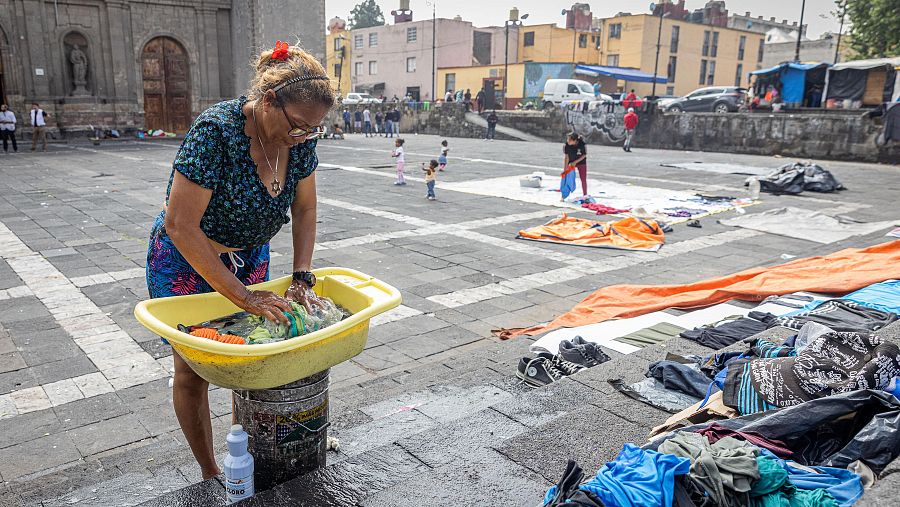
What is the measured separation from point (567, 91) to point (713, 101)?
7.23 m

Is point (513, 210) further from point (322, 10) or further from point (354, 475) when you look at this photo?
point (322, 10)

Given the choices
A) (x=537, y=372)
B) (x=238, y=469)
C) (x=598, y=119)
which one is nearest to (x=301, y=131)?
(x=238, y=469)

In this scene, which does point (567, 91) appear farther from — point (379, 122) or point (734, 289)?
point (734, 289)

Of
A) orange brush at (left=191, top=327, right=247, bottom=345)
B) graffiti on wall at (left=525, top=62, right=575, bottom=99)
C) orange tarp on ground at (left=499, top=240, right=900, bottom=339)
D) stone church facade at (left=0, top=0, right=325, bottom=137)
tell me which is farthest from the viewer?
graffiti on wall at (left=525, top=62, right=575, bottom=99)

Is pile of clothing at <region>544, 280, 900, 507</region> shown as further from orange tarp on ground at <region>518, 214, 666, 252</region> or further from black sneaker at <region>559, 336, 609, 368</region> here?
orange tarp on ground at <region>518, 214, 666, 252</region>

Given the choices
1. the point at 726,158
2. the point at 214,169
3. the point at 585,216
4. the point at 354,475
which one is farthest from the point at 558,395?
the point at 726,158

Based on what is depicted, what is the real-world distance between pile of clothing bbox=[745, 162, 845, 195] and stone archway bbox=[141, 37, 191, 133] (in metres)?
21.7

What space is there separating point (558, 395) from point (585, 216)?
7412mm

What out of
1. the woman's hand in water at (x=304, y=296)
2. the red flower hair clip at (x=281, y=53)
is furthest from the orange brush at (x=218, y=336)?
the red flower hair clip at (x=281, y=53)

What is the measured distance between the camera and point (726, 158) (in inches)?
800

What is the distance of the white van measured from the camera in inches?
1280

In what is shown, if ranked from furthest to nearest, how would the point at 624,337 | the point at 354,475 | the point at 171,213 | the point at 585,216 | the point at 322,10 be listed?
the point at 322,10, the point at 585,216, the point at 624,337, the point at 354,475, the point at 171,213

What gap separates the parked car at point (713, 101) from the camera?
2803 centimetres

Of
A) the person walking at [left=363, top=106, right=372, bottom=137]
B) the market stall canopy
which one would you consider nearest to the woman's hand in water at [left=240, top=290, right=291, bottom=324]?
the market stall canopy
